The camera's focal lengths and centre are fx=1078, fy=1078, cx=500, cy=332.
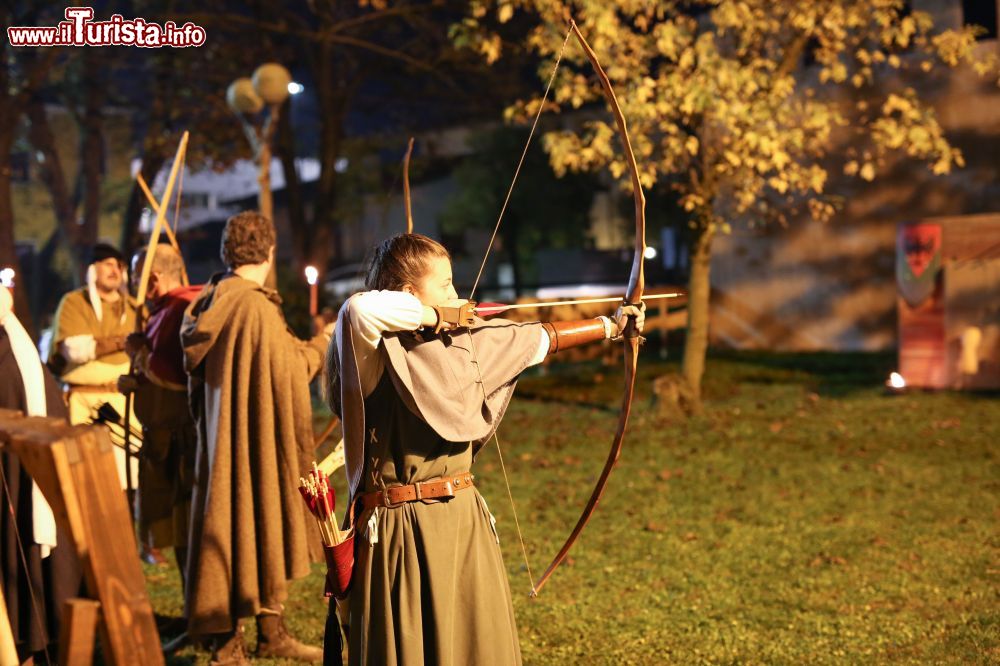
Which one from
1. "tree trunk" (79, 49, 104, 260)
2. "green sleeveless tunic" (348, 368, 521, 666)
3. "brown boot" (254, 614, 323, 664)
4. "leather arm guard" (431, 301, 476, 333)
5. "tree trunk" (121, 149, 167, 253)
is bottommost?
"brown boot" (254, 614, 323, 664)

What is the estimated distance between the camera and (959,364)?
12.5 meters

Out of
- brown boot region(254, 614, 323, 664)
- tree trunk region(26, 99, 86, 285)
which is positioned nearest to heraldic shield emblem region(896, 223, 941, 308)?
brown boot region(254, 614, 323, 664)

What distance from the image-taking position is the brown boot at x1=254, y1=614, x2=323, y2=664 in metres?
4.45

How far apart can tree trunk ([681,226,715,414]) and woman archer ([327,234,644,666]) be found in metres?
8.27

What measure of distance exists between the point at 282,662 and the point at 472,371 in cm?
217

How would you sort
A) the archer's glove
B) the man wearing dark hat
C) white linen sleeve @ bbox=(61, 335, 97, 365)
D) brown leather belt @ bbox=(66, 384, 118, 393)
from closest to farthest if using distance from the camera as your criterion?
the archer's glove
white linen sleeve @ bbox=(61, 335, 97, 365)
the man wearing dark hat
brown leather belt @ bbox=(66, 384, 118, 393)

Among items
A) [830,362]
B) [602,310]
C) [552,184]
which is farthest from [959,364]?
[552,184]

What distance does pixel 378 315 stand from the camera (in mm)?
2609

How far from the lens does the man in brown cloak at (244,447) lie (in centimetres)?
408

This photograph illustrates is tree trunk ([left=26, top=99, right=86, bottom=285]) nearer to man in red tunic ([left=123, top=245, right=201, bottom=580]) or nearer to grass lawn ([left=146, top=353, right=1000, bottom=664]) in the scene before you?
grass lawn ([left=146, top=353, right=1000, bottom=664])

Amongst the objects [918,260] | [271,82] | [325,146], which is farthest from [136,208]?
[918,260]

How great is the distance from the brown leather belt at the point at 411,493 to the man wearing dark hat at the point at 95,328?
3322 millimetres

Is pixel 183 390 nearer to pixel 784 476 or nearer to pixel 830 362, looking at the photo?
pixel 784 476

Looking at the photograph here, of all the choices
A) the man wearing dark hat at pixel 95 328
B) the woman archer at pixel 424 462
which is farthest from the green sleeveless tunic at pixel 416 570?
the man wearing dark hat at pixel 95 328
